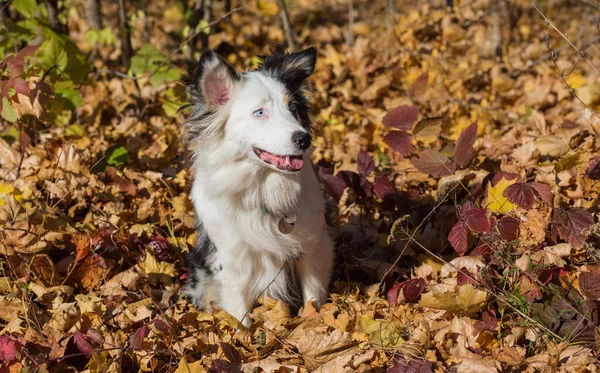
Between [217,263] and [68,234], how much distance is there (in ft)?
3.60

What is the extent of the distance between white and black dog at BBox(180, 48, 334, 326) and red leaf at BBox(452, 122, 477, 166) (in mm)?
1109

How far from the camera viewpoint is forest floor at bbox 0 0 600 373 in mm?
2918

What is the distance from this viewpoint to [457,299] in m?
3.00

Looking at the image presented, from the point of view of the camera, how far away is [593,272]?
2.95 metres

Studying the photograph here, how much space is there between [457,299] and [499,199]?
929 millimetres

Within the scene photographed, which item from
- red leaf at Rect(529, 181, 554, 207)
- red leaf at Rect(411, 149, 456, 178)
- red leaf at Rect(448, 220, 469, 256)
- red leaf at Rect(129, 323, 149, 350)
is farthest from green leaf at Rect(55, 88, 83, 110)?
red leaf at Rect(529, 181, 554, 207)

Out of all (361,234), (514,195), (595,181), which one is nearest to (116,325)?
(361,234)

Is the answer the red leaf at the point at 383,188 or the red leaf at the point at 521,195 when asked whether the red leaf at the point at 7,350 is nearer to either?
the red leaf at the point at 383,188

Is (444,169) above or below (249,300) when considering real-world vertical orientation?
above

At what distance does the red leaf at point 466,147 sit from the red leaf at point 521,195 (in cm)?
69

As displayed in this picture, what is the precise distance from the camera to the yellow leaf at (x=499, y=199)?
3.60 metres

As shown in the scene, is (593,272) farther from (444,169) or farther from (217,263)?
(217,263)

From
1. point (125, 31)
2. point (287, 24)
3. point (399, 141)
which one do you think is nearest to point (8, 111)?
point (125, 31)

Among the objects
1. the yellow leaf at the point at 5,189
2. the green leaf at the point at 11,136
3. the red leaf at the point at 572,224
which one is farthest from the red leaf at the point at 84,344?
the green leaf at the point at 11,136
